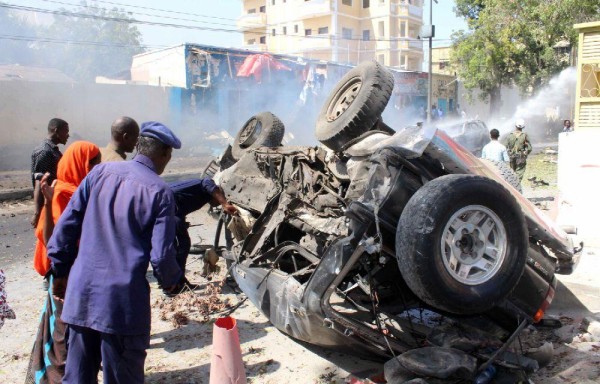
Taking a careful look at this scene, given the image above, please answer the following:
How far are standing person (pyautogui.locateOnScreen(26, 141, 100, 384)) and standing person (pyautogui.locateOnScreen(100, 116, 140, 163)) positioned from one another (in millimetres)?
338

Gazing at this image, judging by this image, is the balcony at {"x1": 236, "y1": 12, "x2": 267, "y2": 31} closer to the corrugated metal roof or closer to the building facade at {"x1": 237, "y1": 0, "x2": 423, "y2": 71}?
the building facade at {"x1": 237, "y1": 0, "x2": 423, "y2": 71}

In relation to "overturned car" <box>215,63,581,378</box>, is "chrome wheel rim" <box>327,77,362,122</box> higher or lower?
higher

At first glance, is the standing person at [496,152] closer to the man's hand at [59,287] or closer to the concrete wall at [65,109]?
the man's hand at [59,287]

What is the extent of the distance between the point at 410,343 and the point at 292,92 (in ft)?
79.7

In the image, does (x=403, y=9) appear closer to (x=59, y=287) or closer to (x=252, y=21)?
(x=252, y=21)

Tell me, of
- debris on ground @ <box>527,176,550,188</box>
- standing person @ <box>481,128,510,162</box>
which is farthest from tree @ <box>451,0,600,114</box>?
standing person @ <box>481,128,510,162</box>

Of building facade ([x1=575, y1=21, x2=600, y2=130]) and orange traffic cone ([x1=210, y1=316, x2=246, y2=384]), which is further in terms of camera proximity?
building facade ([x1=575, y1=21, x2=600, y2=130])

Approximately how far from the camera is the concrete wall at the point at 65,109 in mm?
18031

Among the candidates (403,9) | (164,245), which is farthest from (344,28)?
(164,245)

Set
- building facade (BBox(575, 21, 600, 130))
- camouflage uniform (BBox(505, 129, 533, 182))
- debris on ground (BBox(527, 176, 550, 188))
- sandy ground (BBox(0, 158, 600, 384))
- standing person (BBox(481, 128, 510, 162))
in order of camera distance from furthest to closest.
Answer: debris on ground (BBox(527, 176, 550, 188)), camouflage uniform (BBox(505, 129, 533, 182)), standing person (BBox(481, 128, 510, 162)), building facade (BBox(575, 21, 600, 130)), sandy ground (BBox(0, 158, 600, 384))

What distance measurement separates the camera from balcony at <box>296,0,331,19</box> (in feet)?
157

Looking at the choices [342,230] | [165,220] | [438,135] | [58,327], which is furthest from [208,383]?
[438,135]

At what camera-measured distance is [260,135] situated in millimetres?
6930

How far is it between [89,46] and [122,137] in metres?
46.4
